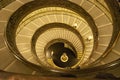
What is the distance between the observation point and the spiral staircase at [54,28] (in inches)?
175

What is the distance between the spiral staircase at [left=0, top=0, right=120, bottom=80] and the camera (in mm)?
4434

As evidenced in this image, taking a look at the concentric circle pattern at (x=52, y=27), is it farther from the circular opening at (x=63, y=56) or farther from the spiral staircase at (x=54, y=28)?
the circular opening at (x=63, y=56)

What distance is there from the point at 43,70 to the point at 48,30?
17.9ft

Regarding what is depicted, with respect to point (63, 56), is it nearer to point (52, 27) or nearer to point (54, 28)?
point (54, 28)

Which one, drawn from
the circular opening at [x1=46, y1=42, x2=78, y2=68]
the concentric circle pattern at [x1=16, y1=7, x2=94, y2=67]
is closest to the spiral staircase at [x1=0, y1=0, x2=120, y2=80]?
the concentric circle pattern at [x1=16, y1=7, x2=94, y2=67]

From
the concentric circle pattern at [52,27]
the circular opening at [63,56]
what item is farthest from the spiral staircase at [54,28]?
the circular opening at [63,56]

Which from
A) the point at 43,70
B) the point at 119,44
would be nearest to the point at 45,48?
the point at 119,44

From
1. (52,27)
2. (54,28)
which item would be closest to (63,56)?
(54,28)

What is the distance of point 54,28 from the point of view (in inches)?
344

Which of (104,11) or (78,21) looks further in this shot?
(78,21)

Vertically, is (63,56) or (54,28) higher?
(54,28)

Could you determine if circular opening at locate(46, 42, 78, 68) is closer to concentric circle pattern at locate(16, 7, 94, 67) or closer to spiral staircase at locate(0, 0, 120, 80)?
spiral staircase at locate(0, 0, 120, 80)

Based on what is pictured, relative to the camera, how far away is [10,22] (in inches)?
224

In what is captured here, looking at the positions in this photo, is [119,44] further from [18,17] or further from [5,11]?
[5,11]
